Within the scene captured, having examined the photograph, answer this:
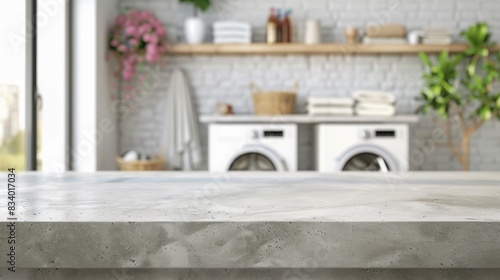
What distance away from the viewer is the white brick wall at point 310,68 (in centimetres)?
494

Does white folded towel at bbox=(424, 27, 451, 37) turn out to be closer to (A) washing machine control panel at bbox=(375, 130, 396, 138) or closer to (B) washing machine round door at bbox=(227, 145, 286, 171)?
(A) washing machine control panel at bbox=(375, 130, 396, 138)

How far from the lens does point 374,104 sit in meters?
4.45

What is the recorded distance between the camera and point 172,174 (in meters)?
1.67

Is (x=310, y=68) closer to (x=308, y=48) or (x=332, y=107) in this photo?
(x=308, y=48)

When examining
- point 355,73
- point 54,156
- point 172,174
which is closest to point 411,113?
point 355,73

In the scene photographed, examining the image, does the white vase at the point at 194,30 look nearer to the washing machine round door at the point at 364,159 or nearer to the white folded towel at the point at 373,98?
the white folded towel at the point at 373,98

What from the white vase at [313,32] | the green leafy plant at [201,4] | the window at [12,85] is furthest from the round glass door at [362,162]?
the window at [12,85]

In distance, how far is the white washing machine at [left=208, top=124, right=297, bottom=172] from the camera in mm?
4320

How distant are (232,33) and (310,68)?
793mm

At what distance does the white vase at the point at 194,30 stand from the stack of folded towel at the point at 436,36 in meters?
1.92

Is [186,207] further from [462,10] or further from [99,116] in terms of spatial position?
[462,10]

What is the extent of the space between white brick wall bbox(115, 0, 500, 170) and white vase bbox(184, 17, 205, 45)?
236 millimetres

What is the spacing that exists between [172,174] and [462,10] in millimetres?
4116

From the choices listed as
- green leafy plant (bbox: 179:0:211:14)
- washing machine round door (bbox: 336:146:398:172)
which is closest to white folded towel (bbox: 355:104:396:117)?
washing machine round door (bbox: 336:146:398:172)
